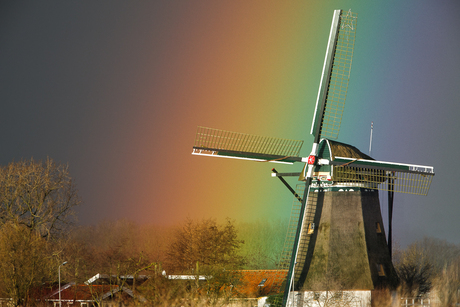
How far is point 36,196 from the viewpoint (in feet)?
122

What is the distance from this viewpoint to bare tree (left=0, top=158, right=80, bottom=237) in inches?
1436

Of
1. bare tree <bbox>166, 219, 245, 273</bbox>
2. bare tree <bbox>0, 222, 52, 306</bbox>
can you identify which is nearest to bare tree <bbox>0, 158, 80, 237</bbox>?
bare tree <bbox>0, 222, 52, 306</bbox>

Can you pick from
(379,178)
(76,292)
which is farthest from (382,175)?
(76,292)

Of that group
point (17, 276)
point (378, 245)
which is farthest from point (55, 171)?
point (378, 245)

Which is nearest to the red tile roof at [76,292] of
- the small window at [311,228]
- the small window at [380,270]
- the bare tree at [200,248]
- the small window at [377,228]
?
the bare tree at [200,248]

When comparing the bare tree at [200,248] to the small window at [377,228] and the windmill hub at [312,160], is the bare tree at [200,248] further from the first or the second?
the windmill hub at [312,160]

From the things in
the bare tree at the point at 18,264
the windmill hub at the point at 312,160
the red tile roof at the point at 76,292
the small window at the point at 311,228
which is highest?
the windmill hub at the point at 312,160

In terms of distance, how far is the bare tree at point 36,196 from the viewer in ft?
120

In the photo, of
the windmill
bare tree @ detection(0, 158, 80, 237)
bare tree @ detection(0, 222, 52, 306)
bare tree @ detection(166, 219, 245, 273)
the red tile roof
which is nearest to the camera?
the windmill

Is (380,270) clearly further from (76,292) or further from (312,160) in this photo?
(76,292)

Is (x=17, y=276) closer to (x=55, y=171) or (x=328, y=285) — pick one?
(x=55, y=171)

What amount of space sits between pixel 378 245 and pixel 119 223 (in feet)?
187

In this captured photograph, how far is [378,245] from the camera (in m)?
24.5

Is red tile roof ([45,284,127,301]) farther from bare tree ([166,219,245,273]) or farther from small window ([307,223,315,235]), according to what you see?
small window ([307,223,315,235])
